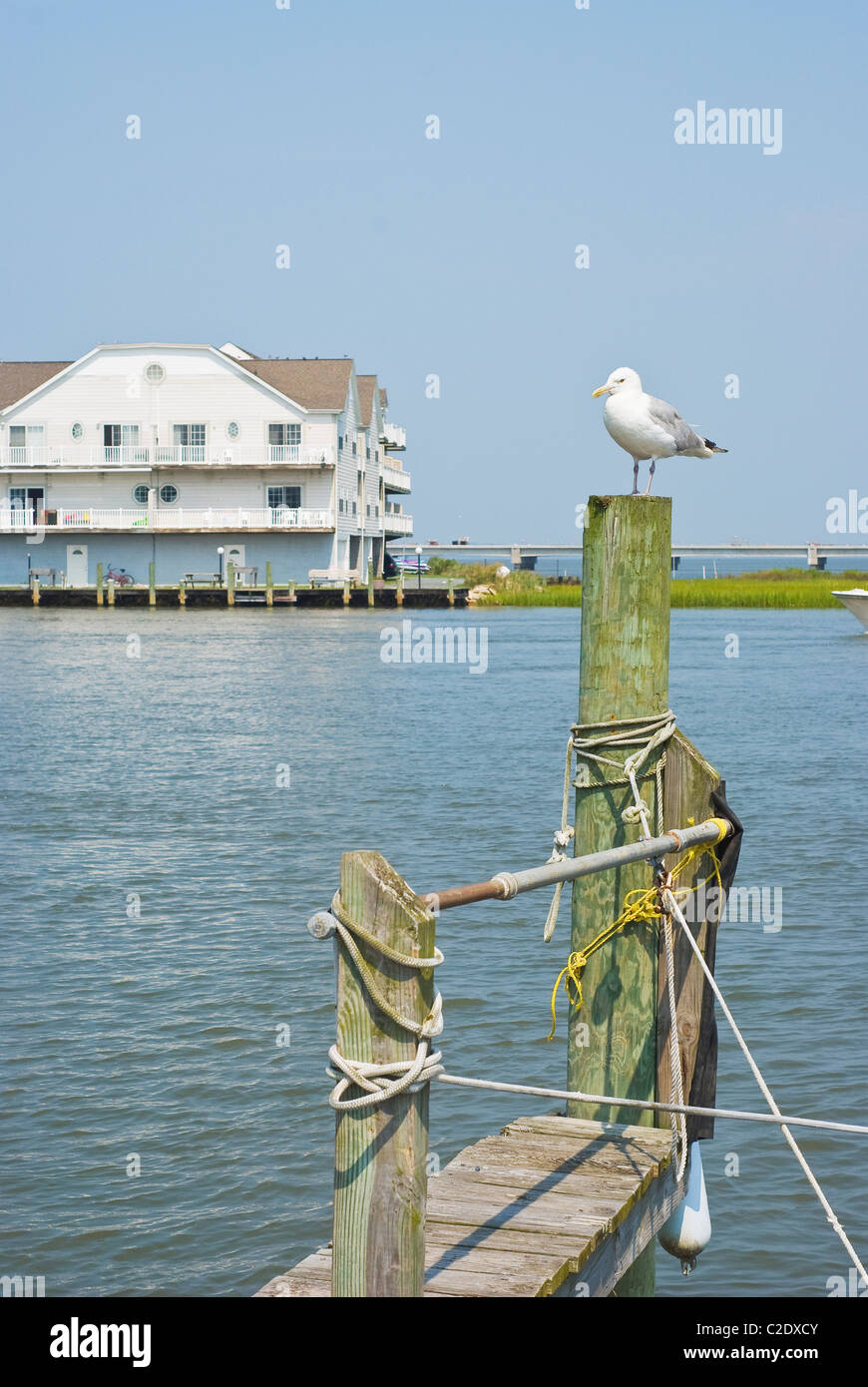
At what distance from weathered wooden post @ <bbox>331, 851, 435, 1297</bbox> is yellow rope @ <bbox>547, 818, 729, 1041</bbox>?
2.07 m

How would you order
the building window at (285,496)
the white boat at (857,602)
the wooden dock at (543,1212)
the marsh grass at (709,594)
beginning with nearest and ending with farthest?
the wooden dock at (543,1212) < the white boat at (857,602) < the building window at (285,496) < the marsh grass at (709,594)

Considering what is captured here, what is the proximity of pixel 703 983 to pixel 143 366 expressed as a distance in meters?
63.2

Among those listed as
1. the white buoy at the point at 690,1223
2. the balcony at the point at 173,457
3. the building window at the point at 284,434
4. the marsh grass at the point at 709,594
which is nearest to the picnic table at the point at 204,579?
the balcony at the point at 173,457

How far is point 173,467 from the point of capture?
64562 millimetres

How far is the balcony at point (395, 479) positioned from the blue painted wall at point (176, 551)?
1448 cm

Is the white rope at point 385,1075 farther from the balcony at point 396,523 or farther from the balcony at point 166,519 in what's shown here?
the balcony at point 396,523

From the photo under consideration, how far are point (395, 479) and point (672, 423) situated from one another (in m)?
77.1

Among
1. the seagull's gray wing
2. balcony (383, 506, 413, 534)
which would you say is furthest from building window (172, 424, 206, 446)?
the seagull's gray wing

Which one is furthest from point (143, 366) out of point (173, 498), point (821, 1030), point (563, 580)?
point (821, 1030)

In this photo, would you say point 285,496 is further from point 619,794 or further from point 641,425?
point 619,794

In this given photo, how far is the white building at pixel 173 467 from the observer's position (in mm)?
64938

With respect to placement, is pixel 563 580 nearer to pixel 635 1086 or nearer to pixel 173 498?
pixel 173 498

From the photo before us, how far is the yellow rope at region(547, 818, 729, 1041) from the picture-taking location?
582 cm

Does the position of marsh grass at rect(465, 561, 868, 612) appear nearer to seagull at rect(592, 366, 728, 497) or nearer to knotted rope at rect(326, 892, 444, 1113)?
seagull at rect(592, 366, 728, 497)
